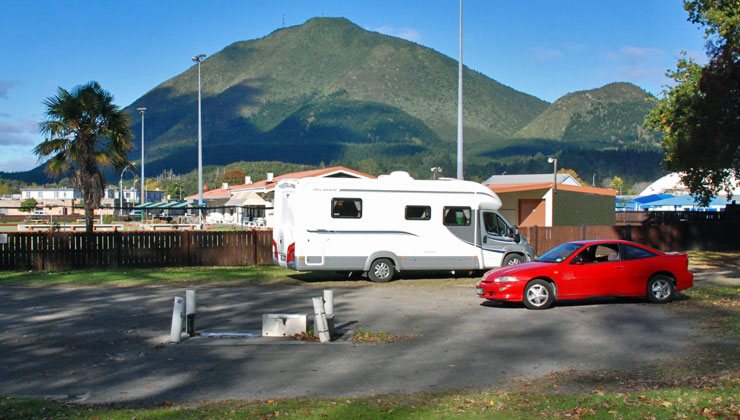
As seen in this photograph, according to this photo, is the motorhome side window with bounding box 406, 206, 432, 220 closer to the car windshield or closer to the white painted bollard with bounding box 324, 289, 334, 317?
the car windshield

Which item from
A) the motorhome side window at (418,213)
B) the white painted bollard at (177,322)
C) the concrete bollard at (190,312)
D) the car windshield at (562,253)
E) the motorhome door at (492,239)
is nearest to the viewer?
the white painted bollard at (177,322)

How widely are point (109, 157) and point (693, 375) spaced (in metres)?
21.8

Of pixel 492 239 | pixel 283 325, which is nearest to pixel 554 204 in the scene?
pixel 492 239

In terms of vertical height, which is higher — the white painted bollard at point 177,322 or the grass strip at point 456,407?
the white painted bollard at point 177,322

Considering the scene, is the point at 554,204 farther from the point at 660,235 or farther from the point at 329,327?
the point at 329,327

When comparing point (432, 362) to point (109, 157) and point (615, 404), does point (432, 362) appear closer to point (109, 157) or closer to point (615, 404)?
point (615, 404)

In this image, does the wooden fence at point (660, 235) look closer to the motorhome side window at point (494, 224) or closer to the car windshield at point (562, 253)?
the motorhome side window at point (494, 224)

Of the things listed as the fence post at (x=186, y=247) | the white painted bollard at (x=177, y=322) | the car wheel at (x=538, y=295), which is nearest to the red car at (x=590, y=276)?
the car wheel at (x=538, y=295)

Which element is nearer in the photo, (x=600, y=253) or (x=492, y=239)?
(x=600, y=253)

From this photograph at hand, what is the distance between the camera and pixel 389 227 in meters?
19.8

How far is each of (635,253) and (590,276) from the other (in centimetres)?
129

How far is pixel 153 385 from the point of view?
334 inches

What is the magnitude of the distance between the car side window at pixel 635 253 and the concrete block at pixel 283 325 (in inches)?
286

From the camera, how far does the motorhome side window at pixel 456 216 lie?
2038 cm
